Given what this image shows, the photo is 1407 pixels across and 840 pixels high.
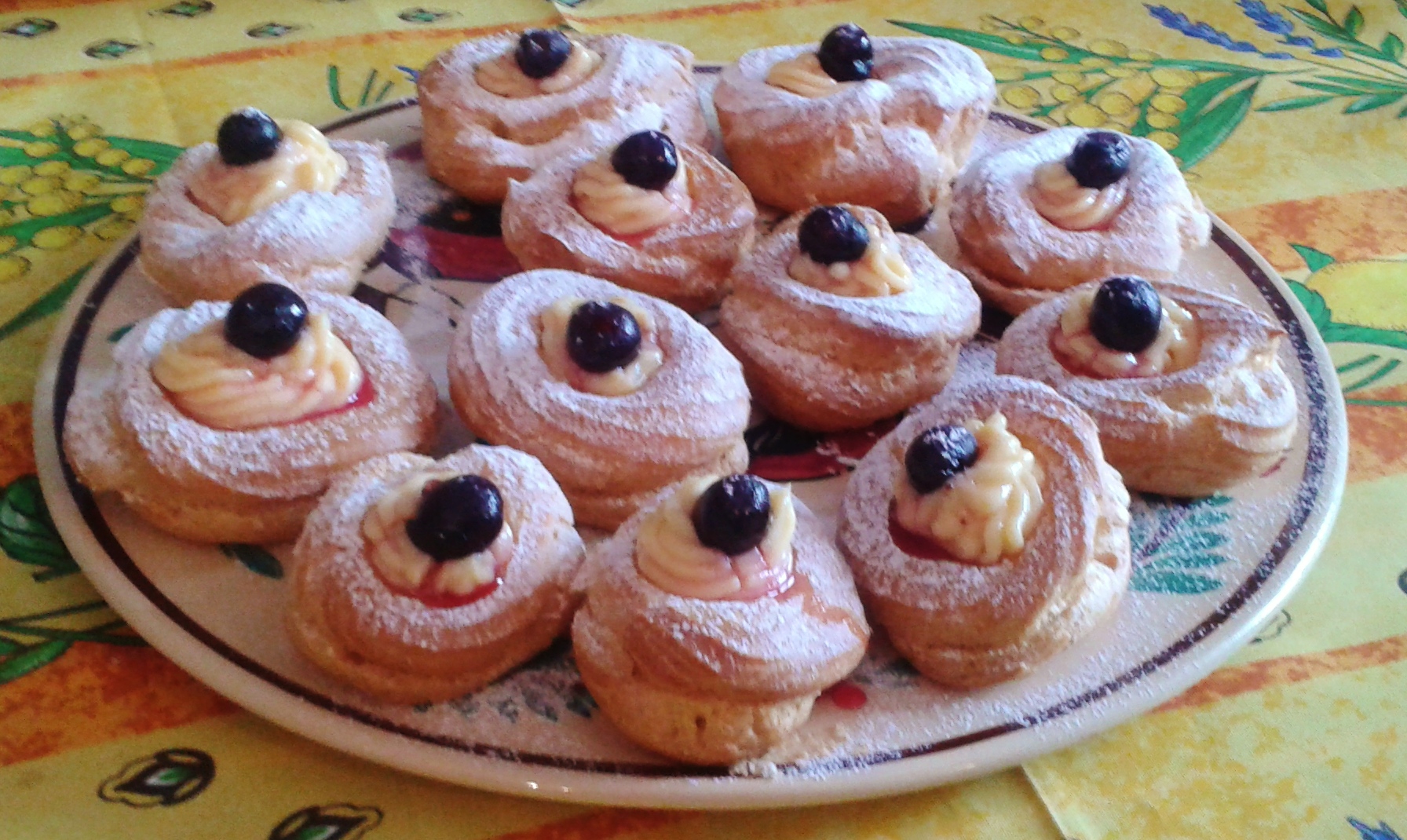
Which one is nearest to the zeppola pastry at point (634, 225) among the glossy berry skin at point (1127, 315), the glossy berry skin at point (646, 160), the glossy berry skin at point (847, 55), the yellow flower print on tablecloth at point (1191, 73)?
the glossy berry skin at point (646, 160)

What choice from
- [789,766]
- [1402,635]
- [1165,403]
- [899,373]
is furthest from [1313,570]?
[789,766]

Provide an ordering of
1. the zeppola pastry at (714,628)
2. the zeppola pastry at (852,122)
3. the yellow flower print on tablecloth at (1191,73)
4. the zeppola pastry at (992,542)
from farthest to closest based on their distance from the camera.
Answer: the yellow flower print on tablecloth at (1191,73), the zeppola pastry at (852,122), the zeppola pastry at (992,542), the zeppola pastry at (714,628)

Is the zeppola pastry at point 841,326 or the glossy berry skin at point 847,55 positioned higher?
the glossy berry skin at point 847,55

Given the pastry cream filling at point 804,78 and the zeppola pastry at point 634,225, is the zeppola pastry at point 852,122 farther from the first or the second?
the zeppola pastry at point 634,225

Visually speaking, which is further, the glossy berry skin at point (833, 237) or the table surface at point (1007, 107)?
the glossy berry skin at point (833, 237)

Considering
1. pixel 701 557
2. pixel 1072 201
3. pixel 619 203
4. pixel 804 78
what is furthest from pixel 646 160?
pixel 701 557

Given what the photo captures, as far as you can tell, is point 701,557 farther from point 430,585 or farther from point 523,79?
point 523,79

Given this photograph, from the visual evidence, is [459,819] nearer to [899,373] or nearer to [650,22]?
[899,373]
